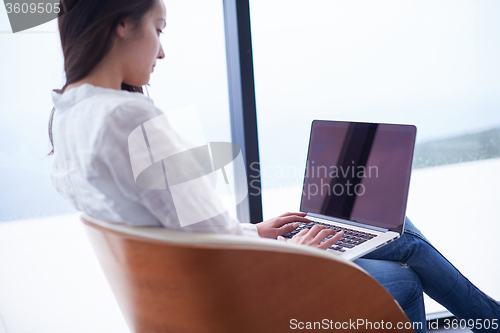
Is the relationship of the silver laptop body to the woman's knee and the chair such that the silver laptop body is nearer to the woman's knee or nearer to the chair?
the woman's knee

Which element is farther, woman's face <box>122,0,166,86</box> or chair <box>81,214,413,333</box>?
woman's face <box>122,0,166,86</box>

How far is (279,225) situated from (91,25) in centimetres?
64

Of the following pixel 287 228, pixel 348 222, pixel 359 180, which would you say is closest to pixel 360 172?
pixel 359 180

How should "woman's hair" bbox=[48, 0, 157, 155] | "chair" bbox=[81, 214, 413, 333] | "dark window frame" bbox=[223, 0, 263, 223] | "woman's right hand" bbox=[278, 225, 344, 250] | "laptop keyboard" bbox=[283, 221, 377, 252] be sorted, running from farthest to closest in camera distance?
"dark window frame" bbox=[223, 0, 263, 223] → "laptop keyboard" bbox=[283, 221, 377, 252] → "woman's right hand" bbox=[278, 225, 344, 250] → "woman's hair" bbox=[48, 0, 157, 155] → "chair" bbox=[81, 214, 413, 333]

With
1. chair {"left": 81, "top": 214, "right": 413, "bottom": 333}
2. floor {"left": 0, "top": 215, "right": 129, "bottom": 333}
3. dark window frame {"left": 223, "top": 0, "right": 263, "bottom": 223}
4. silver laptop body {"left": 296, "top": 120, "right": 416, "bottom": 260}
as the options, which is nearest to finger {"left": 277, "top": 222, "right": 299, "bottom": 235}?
silver laptop body {"left": 296, "top": 120, "right": 416, "bottom": 260}

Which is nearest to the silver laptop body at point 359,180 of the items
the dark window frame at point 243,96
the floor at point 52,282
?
the dark window frame at point 243,96

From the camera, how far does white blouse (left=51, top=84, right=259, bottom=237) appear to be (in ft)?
2.36

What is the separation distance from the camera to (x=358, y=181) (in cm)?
124

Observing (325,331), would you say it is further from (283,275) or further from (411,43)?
(411,43)

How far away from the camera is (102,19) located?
2.66 feet

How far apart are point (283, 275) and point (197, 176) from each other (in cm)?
22

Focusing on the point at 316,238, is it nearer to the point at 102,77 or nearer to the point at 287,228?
the point at 287,228

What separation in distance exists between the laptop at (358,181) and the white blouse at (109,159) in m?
0.47

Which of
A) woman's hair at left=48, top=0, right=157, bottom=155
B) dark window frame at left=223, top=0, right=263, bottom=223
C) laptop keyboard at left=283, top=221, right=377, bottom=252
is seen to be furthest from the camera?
dark window frame at left=223, top=0, right=263, bottom=223
